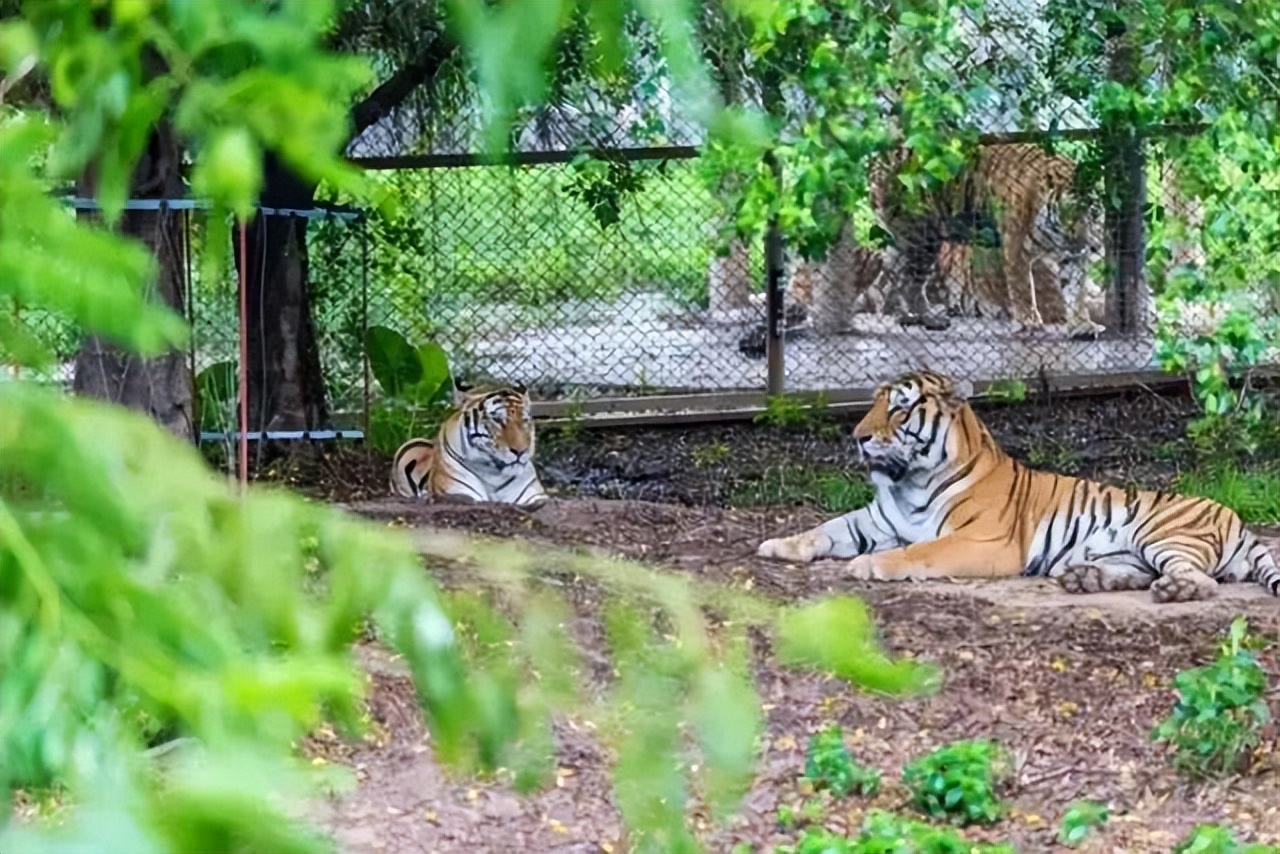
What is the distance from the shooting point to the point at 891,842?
136 inches

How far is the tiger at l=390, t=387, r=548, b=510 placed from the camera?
7.23 metres

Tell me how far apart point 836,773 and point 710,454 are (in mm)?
4795

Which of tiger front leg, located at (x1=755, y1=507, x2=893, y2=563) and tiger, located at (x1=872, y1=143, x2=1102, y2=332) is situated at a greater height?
tiger, located at (x1=872, y1=143, x2=1102, y2=332)

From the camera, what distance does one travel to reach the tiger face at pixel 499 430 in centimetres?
723

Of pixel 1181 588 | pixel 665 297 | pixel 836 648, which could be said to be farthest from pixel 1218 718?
pixel 665 297

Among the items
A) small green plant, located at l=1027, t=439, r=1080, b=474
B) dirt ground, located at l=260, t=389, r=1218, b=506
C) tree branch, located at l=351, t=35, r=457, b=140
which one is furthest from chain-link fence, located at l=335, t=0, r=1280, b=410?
tree branch, located at l=351, t=35, r=457, b=140

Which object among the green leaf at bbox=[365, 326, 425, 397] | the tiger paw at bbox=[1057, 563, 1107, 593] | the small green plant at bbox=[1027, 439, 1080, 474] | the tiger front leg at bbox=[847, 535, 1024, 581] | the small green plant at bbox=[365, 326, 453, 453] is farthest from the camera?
the green leaf at bbox=[365, 326, 425, 397]

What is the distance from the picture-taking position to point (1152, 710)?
4.52 meters

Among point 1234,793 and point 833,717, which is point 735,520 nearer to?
point 833,717

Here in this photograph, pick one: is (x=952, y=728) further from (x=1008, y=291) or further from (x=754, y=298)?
(x=1008, y=291)

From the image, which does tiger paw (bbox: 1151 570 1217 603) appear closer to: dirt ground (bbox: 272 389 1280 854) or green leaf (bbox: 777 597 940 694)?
dirt ground (bbox: 272 389 1280 854)

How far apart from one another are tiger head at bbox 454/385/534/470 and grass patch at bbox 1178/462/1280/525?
263cm

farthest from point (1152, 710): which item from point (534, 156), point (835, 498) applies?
point (534, 156)

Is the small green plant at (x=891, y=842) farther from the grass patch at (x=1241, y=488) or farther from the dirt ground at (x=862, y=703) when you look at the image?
the grass patch at (x=1241, y=488)
